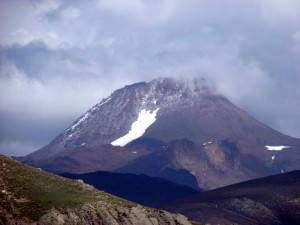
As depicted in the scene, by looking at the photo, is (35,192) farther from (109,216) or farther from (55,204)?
(109,216)

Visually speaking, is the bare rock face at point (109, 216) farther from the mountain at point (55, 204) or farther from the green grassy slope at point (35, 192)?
the green grassy slope at point (35, 192)

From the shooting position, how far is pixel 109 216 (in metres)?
135

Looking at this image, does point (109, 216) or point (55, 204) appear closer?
point (55, 204)

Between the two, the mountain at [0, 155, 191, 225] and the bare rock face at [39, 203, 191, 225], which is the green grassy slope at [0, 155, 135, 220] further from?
the bare rock face at [39, 203, 191, 225]

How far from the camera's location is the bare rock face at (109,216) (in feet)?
414

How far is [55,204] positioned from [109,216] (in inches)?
401

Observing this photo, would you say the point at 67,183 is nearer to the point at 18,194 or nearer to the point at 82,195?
the point at 82,195

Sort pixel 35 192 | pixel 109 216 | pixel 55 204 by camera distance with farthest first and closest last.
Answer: pixel 35 192
pixel 109 216
pixel 55 204

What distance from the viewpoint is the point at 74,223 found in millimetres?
127812

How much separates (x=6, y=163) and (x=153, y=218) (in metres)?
32.9

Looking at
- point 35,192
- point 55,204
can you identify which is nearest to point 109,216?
point 55,204

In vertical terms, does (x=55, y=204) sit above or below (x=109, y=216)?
above

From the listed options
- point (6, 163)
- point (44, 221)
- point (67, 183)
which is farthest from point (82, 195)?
point (44, 221)

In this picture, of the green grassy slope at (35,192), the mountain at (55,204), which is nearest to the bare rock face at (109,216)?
the mountain at (55,204)
